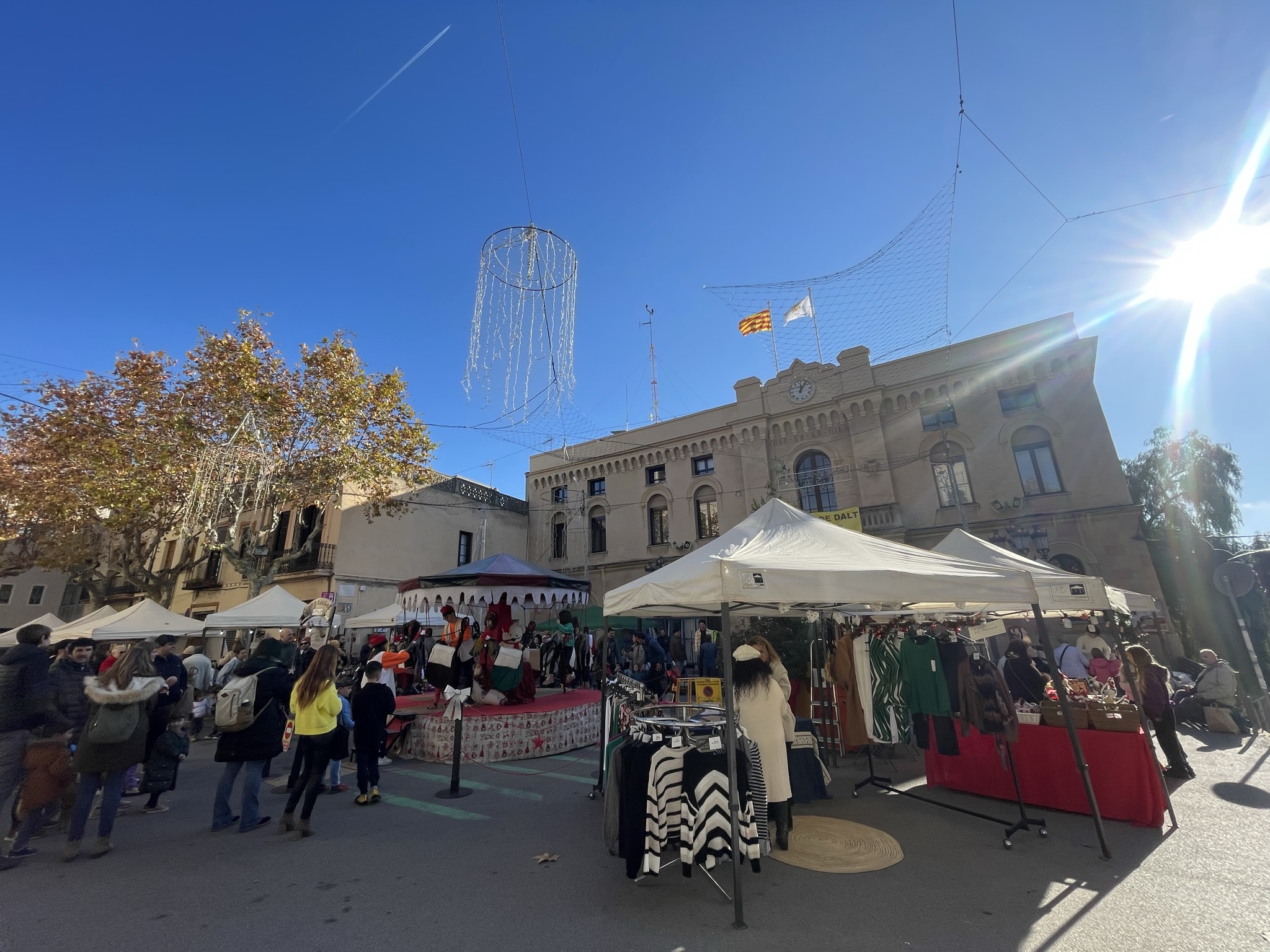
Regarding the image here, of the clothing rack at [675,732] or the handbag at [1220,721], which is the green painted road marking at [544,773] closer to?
the clothing rack at [675,732]

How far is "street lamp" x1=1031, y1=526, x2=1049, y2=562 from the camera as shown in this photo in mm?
17312

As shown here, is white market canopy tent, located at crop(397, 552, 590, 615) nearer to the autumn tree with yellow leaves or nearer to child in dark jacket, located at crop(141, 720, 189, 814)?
child in dark jacket, located at crop(141, 720, 189, 814)

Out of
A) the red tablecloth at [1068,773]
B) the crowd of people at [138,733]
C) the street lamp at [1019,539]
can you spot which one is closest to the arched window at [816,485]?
the street lamp at [1019,539]

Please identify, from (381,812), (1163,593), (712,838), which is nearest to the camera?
(712,838)

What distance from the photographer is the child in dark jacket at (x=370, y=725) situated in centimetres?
613

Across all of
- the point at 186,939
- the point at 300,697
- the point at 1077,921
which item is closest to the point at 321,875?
the point at 186,939

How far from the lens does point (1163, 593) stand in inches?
677

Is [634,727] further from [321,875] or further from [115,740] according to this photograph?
[115,740]

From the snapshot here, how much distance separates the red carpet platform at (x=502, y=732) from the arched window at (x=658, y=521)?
605 inches

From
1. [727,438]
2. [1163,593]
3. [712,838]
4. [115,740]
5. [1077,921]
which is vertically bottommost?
[1077,921]

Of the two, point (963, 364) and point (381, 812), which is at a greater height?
point (963, 364)

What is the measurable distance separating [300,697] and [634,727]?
11.8 ft

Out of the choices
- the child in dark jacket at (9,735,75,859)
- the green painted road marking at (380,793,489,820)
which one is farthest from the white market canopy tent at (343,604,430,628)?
the child in dark jacket at (9,735,75,859)

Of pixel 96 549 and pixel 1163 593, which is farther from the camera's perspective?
pixel 96 549
